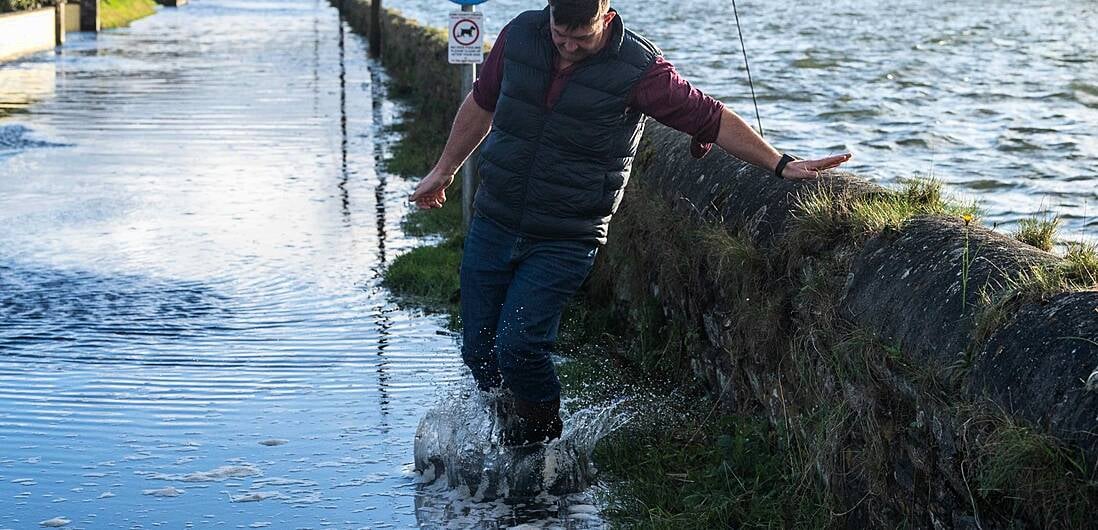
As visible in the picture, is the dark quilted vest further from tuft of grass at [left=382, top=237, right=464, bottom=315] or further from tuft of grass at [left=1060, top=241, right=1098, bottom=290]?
tuft of grass at [left=382, top=237, right=464, bottom=315]

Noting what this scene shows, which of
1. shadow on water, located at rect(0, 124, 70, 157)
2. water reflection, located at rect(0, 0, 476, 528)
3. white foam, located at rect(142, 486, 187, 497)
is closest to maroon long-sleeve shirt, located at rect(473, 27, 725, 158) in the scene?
water reflection, located at rect(0, 0, 476, 528)

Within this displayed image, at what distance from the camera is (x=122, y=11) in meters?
44.7

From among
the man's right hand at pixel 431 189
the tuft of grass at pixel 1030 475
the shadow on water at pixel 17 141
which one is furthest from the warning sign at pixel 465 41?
the tuft of grass at pixel 1030 475

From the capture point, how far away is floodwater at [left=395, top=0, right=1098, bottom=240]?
40.0ft

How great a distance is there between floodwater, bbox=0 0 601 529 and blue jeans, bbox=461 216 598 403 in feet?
1.61

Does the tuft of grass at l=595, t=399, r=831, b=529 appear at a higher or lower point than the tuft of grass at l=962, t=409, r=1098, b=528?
lower

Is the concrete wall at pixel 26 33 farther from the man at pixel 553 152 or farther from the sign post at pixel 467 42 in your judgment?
the man at pixel 553 152

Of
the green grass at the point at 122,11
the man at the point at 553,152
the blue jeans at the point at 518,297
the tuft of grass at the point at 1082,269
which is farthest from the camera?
the green grass at the point at 122,11

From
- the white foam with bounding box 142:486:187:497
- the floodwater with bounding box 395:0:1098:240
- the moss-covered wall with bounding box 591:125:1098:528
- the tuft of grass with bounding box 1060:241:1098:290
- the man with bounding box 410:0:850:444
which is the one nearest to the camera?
the moss-covered wall with bounding box 591:125:1098:528

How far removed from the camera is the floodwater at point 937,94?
40.0ft

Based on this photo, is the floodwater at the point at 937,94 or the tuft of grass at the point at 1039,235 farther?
the floodwater at the point at 937,94

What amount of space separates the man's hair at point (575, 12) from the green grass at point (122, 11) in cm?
3624

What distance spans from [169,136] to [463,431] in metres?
11.6

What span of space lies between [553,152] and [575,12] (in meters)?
0.49
